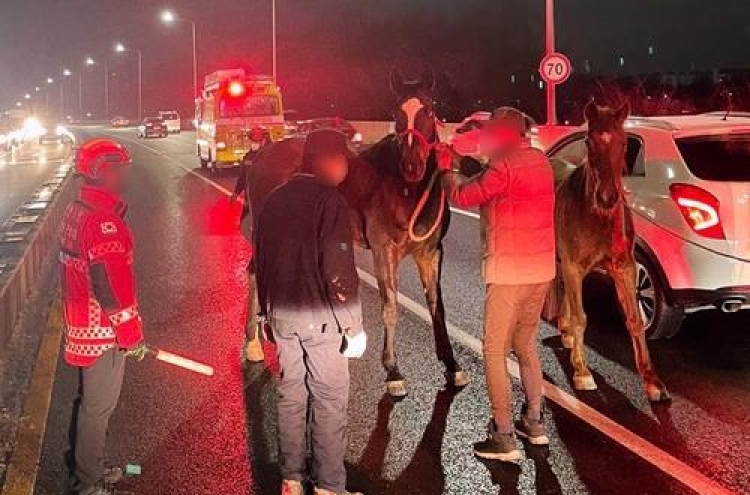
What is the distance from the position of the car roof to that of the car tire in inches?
41.5

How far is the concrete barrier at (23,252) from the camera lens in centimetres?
853

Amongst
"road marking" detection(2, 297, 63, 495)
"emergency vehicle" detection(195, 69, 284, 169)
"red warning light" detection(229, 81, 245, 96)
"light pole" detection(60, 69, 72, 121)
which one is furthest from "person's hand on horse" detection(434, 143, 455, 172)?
"light pole" detection(60, 69, 72, 121)

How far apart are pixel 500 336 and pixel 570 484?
90cm

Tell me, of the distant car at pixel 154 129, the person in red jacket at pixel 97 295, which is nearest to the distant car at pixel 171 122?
the distant car at pixel 154 129

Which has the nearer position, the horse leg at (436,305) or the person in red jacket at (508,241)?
the person in red jacket at (508,241)

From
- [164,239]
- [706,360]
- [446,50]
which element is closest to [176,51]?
[446,50]

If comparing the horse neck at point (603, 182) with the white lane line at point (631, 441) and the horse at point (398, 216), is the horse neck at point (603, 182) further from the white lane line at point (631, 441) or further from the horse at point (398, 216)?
the white lane line at point (631, 441)

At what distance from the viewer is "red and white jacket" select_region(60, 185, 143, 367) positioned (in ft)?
14.7

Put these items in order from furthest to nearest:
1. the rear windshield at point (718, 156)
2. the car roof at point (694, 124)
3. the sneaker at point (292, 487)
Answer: the car roof at point (694, 124), the rear windshield at point (718, 156), the sneaker at point (292, 487)

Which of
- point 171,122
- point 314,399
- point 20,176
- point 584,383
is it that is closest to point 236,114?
point 20,176

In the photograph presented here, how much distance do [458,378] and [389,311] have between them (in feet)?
2.28

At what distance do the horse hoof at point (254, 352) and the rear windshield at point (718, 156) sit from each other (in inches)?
149

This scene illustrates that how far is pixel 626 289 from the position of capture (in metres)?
6.59

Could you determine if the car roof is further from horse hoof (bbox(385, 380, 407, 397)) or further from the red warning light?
the red warning light
